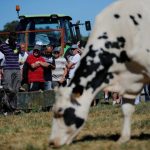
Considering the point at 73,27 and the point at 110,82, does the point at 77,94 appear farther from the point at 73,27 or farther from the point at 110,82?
the point at 73,27

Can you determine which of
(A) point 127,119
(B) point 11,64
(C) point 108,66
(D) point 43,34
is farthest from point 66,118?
(D) point 43,34

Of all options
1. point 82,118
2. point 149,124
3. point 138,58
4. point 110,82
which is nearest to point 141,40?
point 138,58

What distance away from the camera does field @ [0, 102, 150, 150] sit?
27.9 ft

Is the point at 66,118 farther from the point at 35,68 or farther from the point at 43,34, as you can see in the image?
the point at 43,34

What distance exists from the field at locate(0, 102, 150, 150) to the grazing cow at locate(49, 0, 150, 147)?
1.24 feet

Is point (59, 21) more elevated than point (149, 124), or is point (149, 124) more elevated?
point (59, 21)

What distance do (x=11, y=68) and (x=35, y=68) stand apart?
3.71 ft

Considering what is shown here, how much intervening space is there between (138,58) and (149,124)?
9.78 feet

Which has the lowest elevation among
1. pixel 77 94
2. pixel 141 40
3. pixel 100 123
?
pixel 100 123

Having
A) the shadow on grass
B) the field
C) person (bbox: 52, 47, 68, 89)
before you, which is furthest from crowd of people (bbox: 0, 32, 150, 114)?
the shadow on grass

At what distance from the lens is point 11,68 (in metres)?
15.6

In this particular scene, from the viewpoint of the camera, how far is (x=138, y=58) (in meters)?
8.60

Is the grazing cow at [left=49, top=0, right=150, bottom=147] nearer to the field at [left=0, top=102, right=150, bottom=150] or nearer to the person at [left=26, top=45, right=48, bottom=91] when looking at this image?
the field at [left=0, top=102, right=150, bottom=150]

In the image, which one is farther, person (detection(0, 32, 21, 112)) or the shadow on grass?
person (detection(0, 32, 21, 112))
